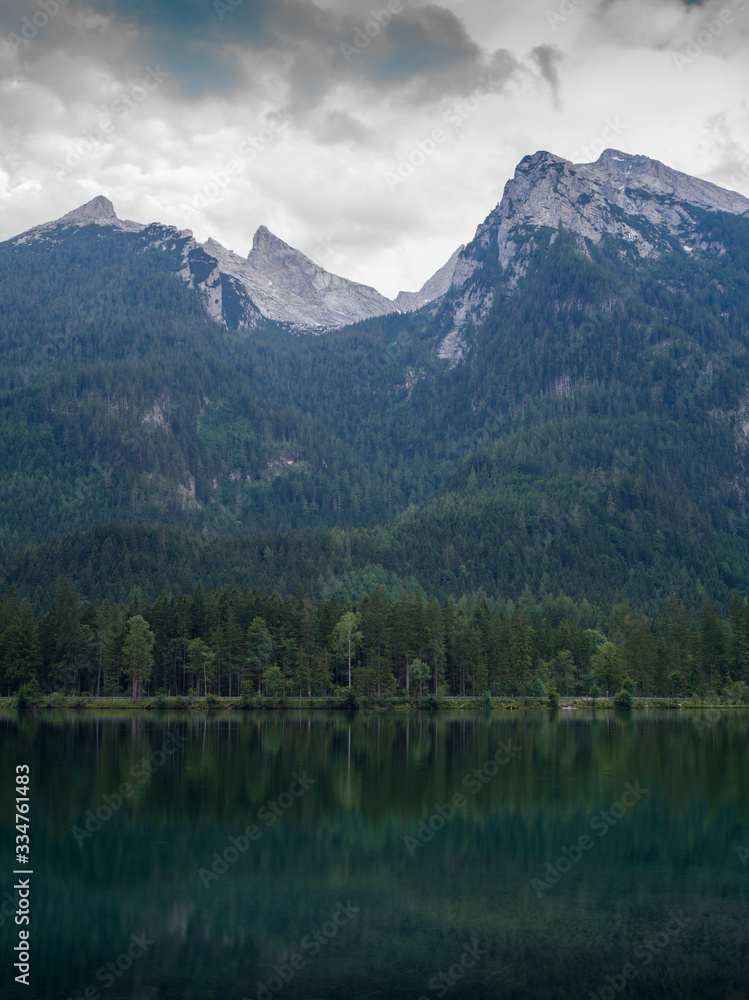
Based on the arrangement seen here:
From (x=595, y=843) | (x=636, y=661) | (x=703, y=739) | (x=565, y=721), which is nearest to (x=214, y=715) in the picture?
(x=565, y=721)

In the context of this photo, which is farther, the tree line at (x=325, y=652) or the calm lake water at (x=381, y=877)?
the tree line at (x=325, y=652)

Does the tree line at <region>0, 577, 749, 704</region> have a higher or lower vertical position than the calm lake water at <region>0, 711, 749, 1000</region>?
higher

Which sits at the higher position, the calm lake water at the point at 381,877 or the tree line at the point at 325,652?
the tree line at the point at 325,652

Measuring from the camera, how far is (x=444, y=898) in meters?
34.1

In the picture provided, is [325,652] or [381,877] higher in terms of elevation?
[325,652]

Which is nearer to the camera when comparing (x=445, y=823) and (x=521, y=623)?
(x=445, y=823)

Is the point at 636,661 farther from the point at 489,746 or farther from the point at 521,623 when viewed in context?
the point at 489,746

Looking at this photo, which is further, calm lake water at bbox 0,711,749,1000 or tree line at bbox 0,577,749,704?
tree line at bbox 0,577,749,704

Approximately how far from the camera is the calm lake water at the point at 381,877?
90.0 feet

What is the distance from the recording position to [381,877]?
3691 centimetres

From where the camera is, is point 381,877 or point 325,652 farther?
point 325,652

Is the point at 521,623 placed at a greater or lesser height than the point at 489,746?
greater

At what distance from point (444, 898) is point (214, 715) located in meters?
98.7

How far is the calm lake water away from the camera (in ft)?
90.0
